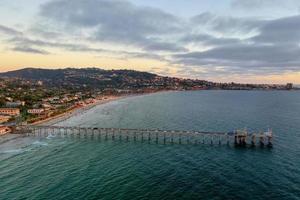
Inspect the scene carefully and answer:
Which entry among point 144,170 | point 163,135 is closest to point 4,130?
point 163,135

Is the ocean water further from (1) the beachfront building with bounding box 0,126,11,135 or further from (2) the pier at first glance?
(1) the beachfront building with bounding box 0,126,11,135

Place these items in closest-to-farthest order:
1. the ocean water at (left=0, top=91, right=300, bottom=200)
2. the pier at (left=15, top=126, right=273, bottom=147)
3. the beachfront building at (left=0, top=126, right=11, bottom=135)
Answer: the ocean water at (left=0, top=91, right=300, bottom=200) < the pier at (left=15, top=126, right=273, bottom=147) < the beachfront building at (left=0, top=126, right=11, bottom=135)

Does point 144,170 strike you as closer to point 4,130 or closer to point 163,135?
point 163,135

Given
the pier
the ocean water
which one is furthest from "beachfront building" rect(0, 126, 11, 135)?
the ocean water

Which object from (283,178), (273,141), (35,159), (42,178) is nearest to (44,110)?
(35,159)

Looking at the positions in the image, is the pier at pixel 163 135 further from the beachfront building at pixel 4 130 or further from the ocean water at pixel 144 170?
the ocean water at pixel 144 170

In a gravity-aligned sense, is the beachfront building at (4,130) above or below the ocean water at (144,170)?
above

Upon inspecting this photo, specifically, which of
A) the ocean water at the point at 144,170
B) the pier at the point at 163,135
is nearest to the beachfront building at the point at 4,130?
the pier at the point at 163,135

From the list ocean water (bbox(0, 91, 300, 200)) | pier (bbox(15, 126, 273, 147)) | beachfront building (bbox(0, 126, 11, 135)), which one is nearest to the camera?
ocean water (bbox(0, 91, 300, 200))
